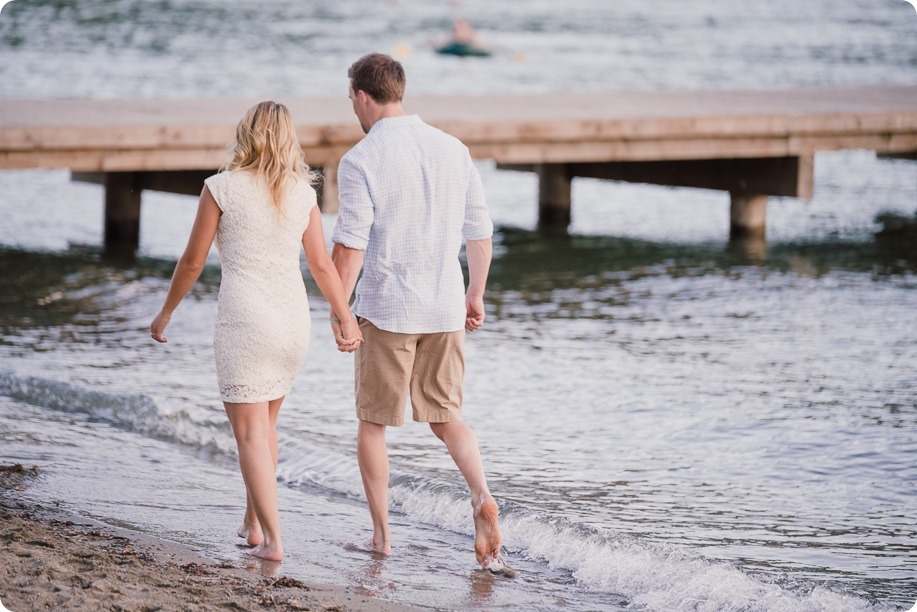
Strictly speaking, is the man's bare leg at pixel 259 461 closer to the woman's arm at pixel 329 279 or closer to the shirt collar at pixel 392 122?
the woman's arm at pixel 329 279

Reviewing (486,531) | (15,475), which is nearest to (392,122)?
(486,531)

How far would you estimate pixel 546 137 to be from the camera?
1246 cm

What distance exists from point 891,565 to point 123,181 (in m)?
10.5

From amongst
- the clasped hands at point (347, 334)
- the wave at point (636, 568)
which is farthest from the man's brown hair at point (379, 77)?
the wave at point (636, 568)

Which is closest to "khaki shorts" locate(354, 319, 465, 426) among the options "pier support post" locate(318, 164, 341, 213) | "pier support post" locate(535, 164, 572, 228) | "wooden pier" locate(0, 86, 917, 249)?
"wooden pier" locate(0, 86, 917, 249)

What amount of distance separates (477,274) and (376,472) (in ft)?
2.60

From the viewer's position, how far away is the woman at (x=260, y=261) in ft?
14.1

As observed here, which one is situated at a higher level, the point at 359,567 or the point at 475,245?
the point at 475,245

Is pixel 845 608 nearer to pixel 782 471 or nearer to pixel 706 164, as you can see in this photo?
pixel 782 471

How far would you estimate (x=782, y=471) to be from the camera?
629 centimetres

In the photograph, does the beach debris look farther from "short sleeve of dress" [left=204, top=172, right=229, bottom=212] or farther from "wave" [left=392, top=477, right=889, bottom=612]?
"short sleeve of dress" [left=204, top=172, right=229, bottom=212]

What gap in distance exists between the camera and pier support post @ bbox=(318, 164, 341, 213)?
38.5ft

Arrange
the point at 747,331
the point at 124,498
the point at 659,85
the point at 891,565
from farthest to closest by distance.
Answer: the point at 659,85 → the point at 747,331 → the point at 124,498 → the point at 891,565

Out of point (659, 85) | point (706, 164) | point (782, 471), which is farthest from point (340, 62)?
point (782, 471)
